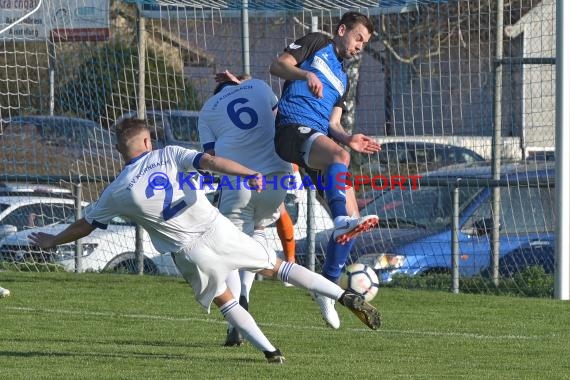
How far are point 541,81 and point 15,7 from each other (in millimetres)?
6036

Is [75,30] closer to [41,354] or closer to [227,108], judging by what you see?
[227,108]

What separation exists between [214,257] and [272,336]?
1.81m

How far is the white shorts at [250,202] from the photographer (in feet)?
31.9

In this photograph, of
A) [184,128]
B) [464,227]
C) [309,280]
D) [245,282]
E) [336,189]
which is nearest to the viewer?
[309,280]

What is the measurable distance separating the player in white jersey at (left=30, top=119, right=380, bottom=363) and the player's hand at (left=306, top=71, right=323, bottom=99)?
1353 mm

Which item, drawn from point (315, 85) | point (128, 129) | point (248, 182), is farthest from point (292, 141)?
point (128, 129)

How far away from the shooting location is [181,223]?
8266mm

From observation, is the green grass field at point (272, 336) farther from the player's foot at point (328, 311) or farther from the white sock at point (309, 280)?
the white sock at point (309, 280)

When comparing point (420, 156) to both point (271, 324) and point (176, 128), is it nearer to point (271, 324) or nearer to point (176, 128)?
point (176, 128)

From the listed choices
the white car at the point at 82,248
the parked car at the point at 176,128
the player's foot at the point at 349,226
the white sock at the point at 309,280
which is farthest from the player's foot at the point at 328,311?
the parked car at the point at 176,128

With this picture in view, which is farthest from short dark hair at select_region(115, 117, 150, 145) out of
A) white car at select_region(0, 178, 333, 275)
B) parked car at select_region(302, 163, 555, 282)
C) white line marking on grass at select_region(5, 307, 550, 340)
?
white car at select_region(0, 178, 333, 275)

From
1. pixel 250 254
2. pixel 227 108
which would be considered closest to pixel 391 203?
pixel 227 108

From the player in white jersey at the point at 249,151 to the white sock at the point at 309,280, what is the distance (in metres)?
1.04

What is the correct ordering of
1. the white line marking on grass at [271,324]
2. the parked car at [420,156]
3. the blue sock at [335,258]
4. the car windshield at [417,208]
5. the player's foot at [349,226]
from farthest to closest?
1. the parked car at [420,156]
2. the car windshield at [417,208]
3. the white line marking on grass at [271,324]
4. the blue sock at [335,258]
5. the player's foot at [349,226]
